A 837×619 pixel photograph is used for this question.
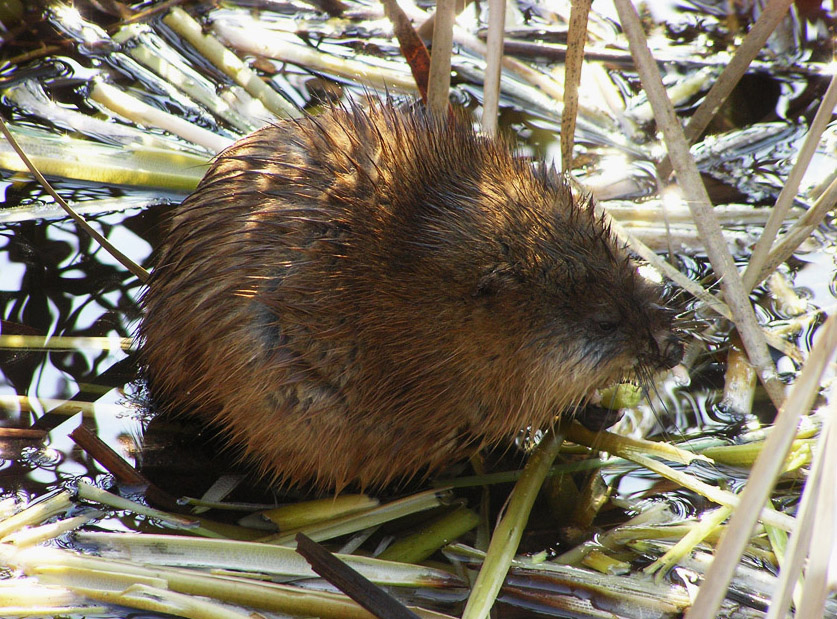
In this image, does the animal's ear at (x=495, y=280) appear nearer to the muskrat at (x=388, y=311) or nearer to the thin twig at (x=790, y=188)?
the muskrat at (x=388, y=311)

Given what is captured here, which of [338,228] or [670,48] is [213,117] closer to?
[338,228]

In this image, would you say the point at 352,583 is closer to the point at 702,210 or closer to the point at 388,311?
the point at 388,311

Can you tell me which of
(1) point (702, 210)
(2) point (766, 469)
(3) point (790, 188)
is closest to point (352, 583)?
(2) point (766, 469)

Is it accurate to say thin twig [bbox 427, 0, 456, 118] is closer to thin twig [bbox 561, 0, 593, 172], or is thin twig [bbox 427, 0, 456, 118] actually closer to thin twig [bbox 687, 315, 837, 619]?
thin twig [bbox 561, 0, 593, 172]

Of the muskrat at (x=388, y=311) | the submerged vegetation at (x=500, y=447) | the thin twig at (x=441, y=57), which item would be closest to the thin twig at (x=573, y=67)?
the submerged vegetation at (x=500, y=447)

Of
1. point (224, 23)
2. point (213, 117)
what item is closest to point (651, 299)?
point (213, 117)

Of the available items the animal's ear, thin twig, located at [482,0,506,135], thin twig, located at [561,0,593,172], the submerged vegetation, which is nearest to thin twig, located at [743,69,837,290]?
the submerged vegetation
